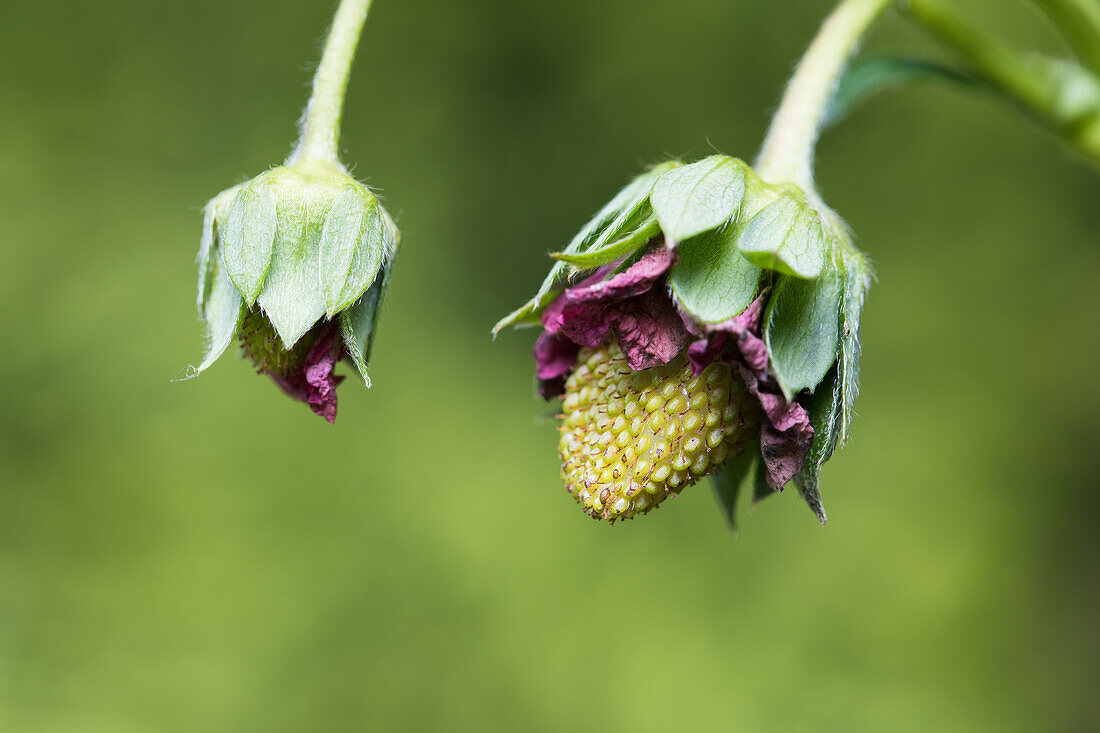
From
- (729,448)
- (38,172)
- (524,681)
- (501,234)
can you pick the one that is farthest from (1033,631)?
(38,172)

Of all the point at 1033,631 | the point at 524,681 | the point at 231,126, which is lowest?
the point at 1033,631

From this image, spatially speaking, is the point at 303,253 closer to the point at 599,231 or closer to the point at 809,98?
the point at 599,231

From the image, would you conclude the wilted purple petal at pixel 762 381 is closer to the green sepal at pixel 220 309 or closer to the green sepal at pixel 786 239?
the green sepal at pixel 786 239

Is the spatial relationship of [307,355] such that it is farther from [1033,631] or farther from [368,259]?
[1033,631]

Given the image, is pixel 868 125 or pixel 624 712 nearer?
pixel 624 712

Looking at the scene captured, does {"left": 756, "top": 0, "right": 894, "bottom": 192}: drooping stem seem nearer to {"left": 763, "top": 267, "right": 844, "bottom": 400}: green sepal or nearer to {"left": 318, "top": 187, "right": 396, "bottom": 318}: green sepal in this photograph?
{"left": 763, "top": 267, "right": 844, "bottom": 400}: green sepal

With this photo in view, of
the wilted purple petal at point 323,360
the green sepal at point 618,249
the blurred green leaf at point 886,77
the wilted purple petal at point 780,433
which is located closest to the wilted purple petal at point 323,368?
the wilted purple petal at point 323,360
